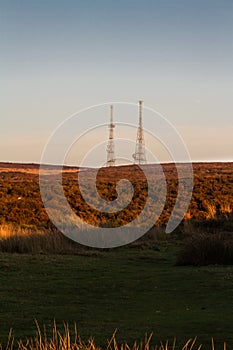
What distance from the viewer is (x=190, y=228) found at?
28438 mm

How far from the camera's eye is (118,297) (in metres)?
13.0

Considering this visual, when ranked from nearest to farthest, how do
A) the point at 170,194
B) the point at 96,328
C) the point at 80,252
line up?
the point at 96,328 → the point at 80,252 → the point at 170,194

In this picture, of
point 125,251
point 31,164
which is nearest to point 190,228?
point 125,251

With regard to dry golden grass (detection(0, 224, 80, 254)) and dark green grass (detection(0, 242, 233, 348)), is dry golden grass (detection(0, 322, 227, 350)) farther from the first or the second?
dry golden grass (detection(0, 224, 80, 254))

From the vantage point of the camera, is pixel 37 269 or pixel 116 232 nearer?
pixel 37 269

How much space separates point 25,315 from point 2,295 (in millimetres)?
2210

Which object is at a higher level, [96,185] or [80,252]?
[96,185]

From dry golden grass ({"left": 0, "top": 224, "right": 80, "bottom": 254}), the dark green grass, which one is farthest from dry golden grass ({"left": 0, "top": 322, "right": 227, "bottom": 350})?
dry golden grass ({"left": 0, "top": 224, "right": 80, "bottom": 254})

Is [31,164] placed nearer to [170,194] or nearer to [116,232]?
[170,194]

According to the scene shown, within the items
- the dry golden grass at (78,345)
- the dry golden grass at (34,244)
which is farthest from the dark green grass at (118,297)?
the dry golden grass at (34,244)

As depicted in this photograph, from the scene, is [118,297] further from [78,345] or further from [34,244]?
[34,244]

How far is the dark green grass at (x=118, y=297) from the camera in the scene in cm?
973

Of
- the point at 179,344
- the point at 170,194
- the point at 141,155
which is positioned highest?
the point at 141,155

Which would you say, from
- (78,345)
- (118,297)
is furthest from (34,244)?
(78,345)
